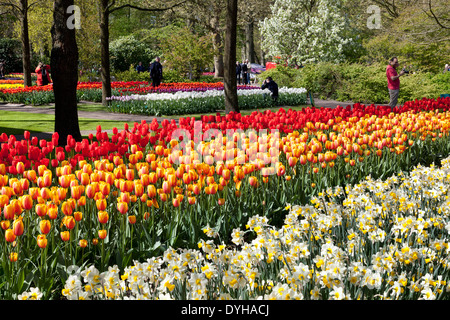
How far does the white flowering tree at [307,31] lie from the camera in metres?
28.7

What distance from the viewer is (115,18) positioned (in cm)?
5031

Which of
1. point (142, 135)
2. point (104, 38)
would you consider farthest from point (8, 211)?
point (104, 38)

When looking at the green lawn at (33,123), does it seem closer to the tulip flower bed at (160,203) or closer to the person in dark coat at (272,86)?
the tulip flower bed at (160,203)

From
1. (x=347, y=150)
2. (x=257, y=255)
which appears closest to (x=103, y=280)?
(x=257, y=255)

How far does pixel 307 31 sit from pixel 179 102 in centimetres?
1572

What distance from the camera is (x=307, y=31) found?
96.5 feet

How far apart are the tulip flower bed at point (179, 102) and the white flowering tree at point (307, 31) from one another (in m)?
10.6

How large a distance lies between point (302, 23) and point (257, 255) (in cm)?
2961

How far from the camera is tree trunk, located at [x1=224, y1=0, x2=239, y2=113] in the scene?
1209 centimetres

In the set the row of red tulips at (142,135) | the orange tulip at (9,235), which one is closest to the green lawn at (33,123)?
the row of red tulips at (142,135)

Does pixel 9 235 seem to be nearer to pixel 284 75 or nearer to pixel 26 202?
pixel 26 202

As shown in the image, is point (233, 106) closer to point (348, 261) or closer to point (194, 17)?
point (348, 261)

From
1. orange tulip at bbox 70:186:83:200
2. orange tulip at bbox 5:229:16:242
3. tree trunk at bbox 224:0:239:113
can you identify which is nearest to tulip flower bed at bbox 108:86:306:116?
tree trunk at bbox 224:0:239:113

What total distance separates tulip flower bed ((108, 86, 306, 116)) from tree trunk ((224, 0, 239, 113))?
12.7 feet
